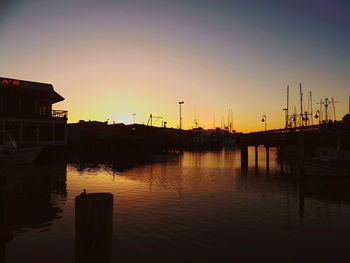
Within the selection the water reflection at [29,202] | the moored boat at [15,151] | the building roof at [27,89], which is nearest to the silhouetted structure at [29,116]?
the building roof at [27,89]

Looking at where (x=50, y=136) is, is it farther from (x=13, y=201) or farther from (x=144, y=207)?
(x=144, y=207)

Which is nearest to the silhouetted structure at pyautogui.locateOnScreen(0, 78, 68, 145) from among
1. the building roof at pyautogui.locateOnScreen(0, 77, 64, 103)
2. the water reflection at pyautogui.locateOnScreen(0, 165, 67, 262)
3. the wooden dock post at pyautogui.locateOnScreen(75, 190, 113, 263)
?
the building roof at pyautogui.locateOnScreen(0, 77, 64, 103)

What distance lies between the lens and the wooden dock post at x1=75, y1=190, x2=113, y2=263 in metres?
6.70

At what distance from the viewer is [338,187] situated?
3484 centimetres

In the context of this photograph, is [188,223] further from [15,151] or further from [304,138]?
[304,138]

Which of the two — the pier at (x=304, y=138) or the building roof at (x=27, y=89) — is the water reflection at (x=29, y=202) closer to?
the building roof at (x=27, y=89)

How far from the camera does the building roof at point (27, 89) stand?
5488cm

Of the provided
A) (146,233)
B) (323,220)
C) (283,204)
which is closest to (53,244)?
(146,233)

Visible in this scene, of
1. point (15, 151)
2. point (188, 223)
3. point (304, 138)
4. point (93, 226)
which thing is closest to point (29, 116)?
point (15, 151)

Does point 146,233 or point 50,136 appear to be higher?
point 50,136

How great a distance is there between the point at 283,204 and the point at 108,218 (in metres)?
20.8

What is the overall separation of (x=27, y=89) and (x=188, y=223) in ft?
157

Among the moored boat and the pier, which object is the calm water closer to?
the moored boat

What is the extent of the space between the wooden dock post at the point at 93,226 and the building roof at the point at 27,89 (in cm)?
5445
